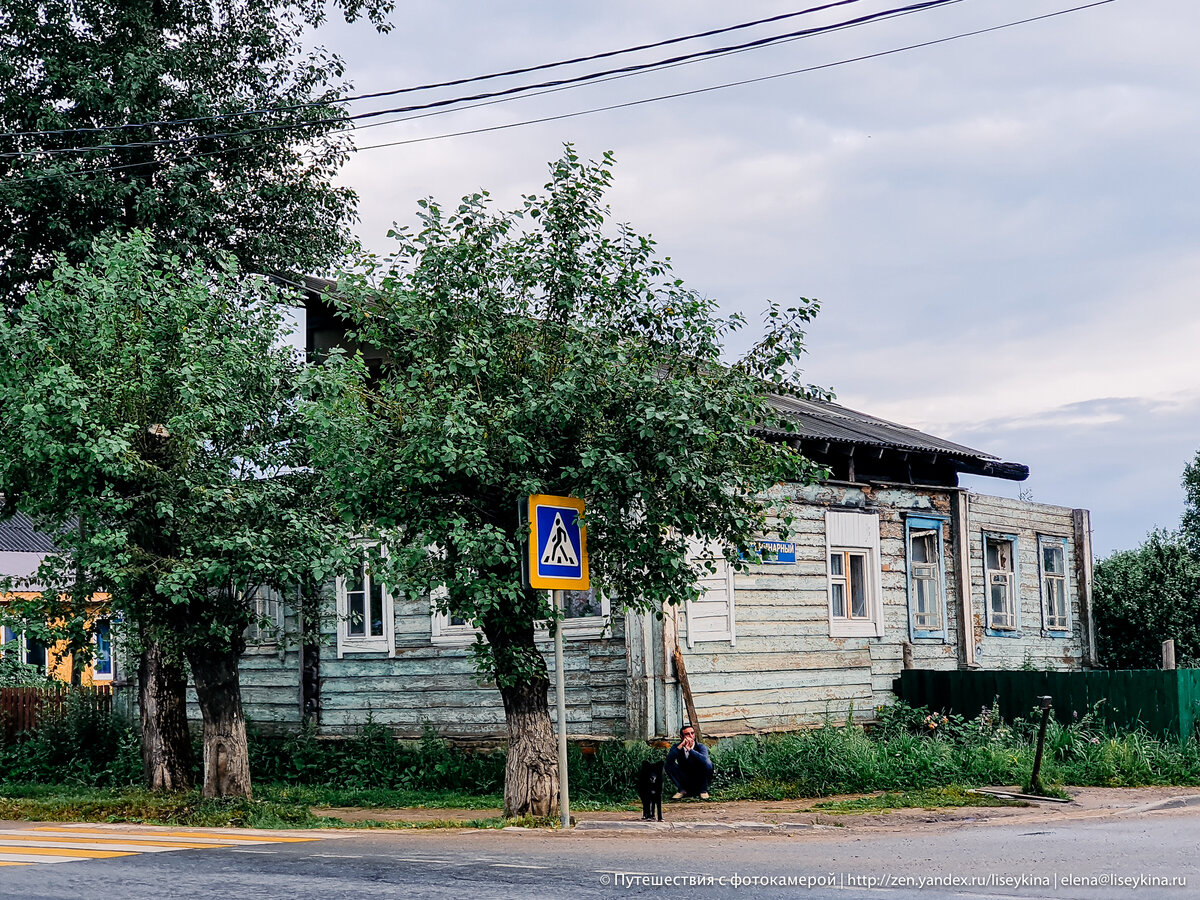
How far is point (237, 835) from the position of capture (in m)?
12.7

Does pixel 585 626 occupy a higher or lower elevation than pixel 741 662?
higher

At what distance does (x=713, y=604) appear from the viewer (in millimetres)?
18891

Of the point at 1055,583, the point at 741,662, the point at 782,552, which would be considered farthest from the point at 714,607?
the point at 1055,583

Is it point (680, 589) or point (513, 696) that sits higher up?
point (680, 589)

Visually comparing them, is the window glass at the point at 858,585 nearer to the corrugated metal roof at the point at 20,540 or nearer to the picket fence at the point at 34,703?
the picket fence at the point at 34,703

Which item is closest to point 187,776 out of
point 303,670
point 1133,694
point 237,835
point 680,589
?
point 303,670

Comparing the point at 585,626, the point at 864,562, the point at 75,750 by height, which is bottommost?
the point at 75,750

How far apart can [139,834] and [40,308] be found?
6163 mm

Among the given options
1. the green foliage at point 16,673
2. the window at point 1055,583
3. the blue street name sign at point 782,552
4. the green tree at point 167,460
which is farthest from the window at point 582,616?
the green foliage at point 16,673

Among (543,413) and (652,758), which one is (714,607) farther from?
(543,413)

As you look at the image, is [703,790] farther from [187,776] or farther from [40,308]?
[40,308]

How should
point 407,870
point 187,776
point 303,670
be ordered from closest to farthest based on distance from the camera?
point 407,870 < point 187,776 < point 303,670

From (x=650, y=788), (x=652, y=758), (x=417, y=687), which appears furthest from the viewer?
(x=417, y=687)

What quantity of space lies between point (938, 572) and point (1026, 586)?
300cm
